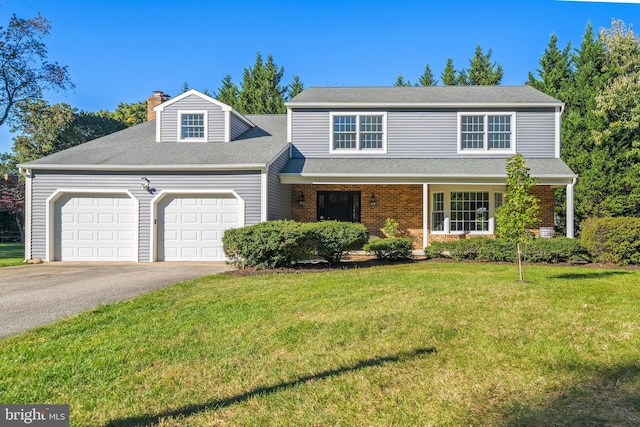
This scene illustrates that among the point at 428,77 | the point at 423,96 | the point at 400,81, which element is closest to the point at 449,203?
the point at 423,96

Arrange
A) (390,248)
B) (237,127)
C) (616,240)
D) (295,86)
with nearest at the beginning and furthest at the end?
(616,240), (390,248), (237,127), (295,86)

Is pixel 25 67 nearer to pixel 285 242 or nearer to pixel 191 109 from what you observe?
pixel 191 109

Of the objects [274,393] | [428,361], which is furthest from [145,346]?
[428,361]

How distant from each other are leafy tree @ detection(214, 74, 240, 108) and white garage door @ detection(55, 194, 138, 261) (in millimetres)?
19145

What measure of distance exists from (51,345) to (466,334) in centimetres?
479

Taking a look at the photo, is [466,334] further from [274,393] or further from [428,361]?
[274,393]

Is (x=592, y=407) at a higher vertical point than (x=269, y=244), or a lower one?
lower

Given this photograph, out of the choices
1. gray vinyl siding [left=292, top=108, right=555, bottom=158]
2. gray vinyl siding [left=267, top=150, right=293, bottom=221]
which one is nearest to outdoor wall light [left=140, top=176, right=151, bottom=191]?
gray vinyl siding [left=267, top=150, right=293, bottom=221]

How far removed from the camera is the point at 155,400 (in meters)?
3.29

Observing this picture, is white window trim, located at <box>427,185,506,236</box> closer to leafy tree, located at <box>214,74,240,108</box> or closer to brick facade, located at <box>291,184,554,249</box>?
brick facade, located at <box>291,184,554,249</box>

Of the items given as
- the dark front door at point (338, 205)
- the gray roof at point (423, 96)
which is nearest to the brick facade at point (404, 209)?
the dark front door at point (338, 205)

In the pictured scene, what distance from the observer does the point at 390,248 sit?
12.8 metres

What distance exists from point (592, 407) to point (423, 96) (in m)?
14.5

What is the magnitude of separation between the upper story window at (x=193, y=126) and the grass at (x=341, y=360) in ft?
30.8
